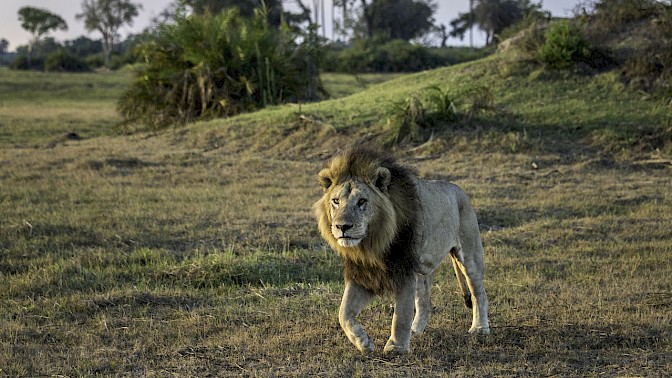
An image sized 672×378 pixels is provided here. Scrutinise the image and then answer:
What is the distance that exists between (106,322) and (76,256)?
7.68 feet

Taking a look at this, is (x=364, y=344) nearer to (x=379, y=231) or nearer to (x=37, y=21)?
(x=379, y=231)

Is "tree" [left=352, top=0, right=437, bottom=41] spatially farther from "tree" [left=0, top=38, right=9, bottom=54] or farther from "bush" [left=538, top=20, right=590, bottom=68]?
"tree" [left=0, top=38, right=9, bottom=54]

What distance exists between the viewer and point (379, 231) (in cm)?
514

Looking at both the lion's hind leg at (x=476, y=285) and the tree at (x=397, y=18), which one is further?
the tree at (x=397, y=18)

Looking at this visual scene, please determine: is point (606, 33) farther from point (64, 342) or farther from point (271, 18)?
point (271, 18)

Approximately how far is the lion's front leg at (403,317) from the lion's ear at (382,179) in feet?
2.02

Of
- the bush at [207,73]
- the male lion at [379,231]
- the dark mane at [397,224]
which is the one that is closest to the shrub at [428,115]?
the bush at [207,73]

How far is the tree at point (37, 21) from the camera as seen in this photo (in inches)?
2574

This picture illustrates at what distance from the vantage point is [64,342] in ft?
18.8

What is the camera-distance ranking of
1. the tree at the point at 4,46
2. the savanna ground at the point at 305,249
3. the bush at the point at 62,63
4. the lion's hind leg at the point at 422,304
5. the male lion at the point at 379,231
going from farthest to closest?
the tree at the point at 4,46 → the bush at the point at 62,63 → the lion's hind leg at the point at 422,304 → the savanna ground at the point at 305,249 → the male lion at the point at 379,231

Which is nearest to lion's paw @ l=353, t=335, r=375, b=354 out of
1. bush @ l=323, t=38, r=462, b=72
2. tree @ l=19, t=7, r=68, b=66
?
bush @ l=323, t=38, r=462, b=72

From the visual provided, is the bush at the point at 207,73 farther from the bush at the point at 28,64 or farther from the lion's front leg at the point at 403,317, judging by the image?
the bush at the point at 28,64

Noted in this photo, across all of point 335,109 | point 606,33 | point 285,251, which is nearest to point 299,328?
point 285,251

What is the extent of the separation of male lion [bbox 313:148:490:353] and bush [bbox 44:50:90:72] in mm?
45802
